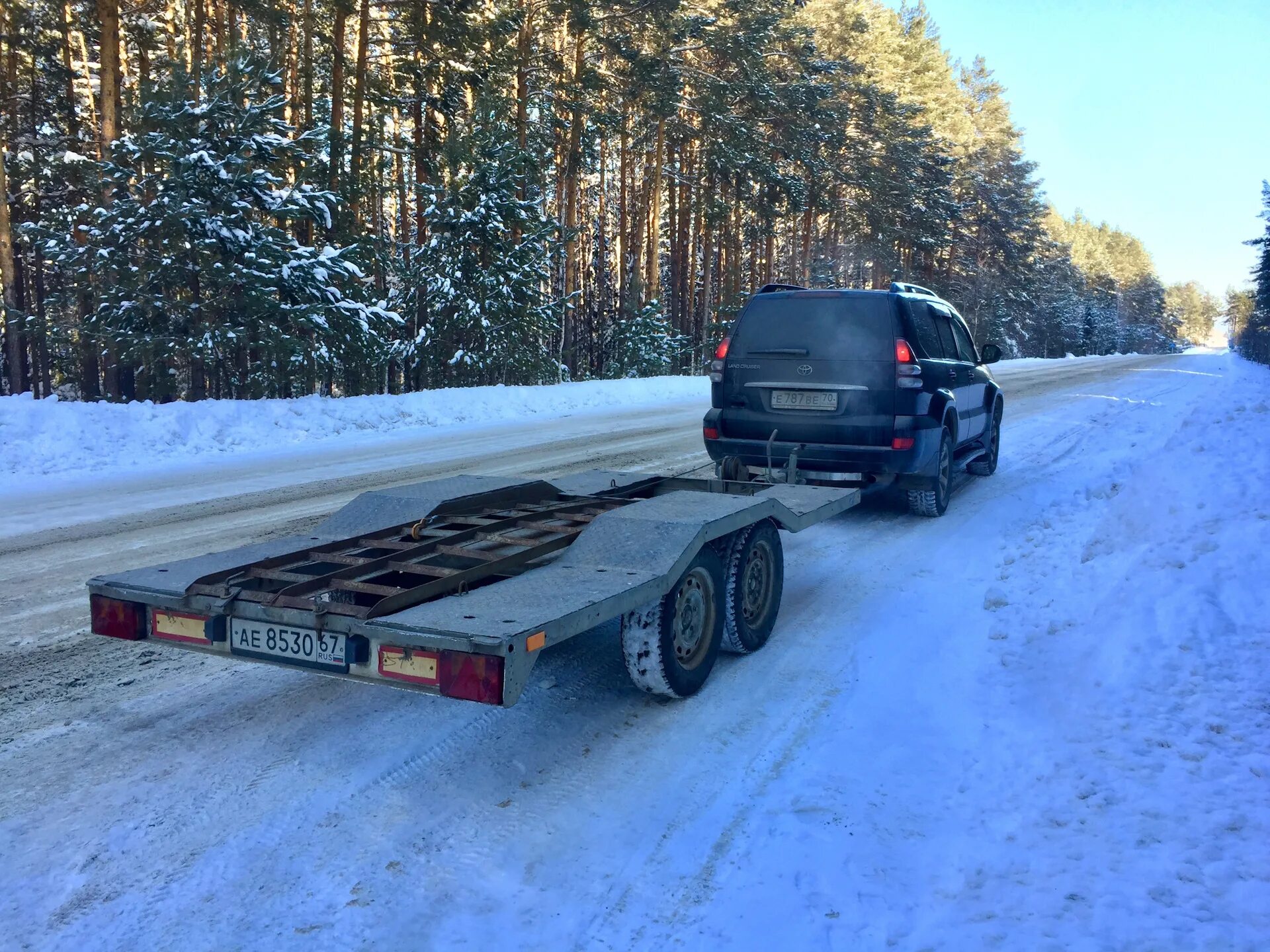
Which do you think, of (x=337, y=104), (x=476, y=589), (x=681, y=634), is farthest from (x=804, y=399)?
(x=337, y=104)

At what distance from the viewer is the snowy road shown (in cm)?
263

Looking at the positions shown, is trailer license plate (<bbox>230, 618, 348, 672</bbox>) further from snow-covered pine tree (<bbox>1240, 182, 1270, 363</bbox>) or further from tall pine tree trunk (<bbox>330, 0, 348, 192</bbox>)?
snow-covered pine tree (<bbox>1240, 182, 1270, 363</bbox>)

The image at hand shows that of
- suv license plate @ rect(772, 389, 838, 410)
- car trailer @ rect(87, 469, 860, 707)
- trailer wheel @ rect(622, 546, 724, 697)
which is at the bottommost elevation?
trailer wheel @ rect(622, 546, 724, 697)

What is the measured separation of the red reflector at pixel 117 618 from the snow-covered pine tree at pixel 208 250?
12.0 metres

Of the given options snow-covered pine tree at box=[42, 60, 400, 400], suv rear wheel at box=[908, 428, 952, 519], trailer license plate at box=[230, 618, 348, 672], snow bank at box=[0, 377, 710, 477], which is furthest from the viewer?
snow-covered pine tree at box=[42, 60, 400, 400]

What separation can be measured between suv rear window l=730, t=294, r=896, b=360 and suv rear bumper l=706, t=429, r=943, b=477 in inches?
29.2

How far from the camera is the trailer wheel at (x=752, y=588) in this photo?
4559 millimetres

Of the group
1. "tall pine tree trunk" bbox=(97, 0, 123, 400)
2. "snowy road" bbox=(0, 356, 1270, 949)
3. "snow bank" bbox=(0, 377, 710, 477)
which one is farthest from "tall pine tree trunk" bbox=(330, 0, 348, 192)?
"snowy road" bbox=(0, 356, 1270, 949)

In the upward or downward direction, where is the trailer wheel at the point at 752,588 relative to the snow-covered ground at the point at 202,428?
downward

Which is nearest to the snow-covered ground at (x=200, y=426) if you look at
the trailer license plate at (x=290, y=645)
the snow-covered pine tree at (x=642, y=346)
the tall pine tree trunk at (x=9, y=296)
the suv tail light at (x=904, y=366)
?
the tall pine tree trunk at (x=9, y=296)

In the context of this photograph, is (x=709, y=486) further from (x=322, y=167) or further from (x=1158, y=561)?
(x=322, y=167)

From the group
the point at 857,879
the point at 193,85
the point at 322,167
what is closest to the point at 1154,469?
the point at 857,879

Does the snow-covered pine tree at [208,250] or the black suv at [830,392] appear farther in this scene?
the snow-covered pine tree at [208,250]

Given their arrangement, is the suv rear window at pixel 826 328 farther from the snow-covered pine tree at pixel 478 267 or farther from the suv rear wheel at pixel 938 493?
the snow-covered pine tree at pixel 478 267
